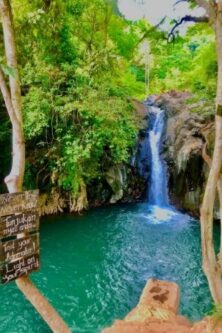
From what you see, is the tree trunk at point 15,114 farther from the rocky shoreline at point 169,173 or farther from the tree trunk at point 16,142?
the rocky shoreline at point 169,173

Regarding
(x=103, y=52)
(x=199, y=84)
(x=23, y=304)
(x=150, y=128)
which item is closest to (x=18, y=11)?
(x=103, y=52)

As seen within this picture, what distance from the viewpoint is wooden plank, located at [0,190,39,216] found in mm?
3474

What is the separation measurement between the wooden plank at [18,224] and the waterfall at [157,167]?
12.8 m

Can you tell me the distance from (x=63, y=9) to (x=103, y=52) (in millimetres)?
1862

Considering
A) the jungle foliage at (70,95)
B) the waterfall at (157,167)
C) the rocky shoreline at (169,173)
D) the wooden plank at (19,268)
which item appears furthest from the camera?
the waterfall at (157,167)

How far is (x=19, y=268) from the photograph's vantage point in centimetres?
360

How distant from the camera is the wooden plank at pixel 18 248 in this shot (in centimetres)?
345

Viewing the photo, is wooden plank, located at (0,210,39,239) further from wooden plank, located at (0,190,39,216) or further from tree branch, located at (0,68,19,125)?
tree branch, located at (0,68,19,125)

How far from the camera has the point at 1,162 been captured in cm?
1359

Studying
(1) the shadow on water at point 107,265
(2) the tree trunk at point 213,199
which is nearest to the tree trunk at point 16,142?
(2) the tree trunk at point 213,199

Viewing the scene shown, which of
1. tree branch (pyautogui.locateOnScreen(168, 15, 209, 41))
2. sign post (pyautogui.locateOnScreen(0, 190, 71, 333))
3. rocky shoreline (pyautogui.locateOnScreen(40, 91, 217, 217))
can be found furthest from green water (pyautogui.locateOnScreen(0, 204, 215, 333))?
tree branch (pyautogui.locateOnScreen(168, 15, 209, 41))

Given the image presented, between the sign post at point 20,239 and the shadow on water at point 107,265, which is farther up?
the sign post at point 20,239

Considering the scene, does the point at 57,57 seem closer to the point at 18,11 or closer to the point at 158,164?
the point at 18,11

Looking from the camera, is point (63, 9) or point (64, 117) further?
point (64, 117)
